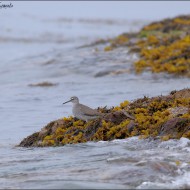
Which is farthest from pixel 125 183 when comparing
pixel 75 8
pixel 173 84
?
pixel 75 8

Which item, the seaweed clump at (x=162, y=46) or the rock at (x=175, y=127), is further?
the seaweed clump at (x=162, y=46)

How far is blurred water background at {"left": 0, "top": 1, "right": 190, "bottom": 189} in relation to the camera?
25.9 feet

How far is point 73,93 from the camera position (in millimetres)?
18250

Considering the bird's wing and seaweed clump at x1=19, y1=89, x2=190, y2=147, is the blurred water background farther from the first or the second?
the bird's wing

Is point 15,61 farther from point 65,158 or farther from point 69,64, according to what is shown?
point 65,158

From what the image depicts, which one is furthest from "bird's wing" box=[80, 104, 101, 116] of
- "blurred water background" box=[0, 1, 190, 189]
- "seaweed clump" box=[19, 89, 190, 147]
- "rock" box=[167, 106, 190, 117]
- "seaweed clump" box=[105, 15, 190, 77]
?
"seaweed clump" box=[105, 15, 190, 77]

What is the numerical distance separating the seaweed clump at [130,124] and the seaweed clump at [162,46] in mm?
8128

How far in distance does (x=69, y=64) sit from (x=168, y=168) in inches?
595

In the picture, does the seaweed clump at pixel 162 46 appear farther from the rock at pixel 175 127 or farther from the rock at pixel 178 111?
the rock at pixel 175 127

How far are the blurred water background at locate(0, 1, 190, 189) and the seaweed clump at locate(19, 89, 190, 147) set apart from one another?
325 mm

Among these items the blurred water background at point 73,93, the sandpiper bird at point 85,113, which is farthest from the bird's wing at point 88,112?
the blurred water background at point 73,93

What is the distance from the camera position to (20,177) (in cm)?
825

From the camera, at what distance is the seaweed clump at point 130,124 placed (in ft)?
31.9

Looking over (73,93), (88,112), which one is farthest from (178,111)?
(73,93)
